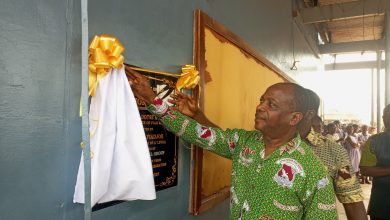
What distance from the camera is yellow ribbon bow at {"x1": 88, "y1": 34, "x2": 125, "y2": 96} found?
1.08m

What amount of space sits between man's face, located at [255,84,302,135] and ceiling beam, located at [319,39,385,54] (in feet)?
24.0

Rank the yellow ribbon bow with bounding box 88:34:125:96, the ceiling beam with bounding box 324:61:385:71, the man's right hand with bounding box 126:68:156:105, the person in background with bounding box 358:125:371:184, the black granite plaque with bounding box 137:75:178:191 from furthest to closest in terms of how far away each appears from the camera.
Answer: the ceiling beam with bounding box 324:61:385:71
the person in background with bounding box 358:125:371:184
the black granite plaque with bounding box 137:75:178:191
the man's right hand with bounding box 126:68:156:105
the yellow ribbon bow with bounding box 88:34:125:96

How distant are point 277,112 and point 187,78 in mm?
491

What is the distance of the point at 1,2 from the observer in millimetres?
870

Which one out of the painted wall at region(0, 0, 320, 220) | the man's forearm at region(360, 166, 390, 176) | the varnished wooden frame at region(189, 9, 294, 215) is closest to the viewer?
the painted wall at region(0, 0, 320, 220)

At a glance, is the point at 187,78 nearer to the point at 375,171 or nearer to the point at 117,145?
the point at 117,145

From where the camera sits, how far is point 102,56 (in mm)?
1093

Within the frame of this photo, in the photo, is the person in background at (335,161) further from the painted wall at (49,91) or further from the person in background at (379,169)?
the person in background at (379,169)

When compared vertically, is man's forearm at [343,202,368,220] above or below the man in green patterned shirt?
below

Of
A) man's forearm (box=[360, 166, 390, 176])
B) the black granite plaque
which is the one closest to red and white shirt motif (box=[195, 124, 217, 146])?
the black granite plaque

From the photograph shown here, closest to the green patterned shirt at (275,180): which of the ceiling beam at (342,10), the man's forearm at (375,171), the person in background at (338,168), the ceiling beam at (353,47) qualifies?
the person in background at (338,168)

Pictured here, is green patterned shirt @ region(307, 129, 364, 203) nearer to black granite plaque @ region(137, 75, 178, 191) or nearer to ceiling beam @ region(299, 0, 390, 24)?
black granite plaque @ region(137, 75, 178, 191)

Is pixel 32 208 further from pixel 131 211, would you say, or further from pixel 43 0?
pixel 43 0

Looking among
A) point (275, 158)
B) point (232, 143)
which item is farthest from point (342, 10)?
point (275, 158)
